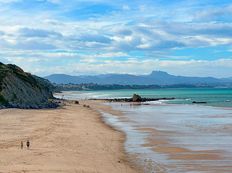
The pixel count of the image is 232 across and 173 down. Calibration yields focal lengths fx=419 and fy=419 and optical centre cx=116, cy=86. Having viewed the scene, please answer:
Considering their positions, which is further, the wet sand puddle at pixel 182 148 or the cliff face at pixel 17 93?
the cliff face at pixel 17 93

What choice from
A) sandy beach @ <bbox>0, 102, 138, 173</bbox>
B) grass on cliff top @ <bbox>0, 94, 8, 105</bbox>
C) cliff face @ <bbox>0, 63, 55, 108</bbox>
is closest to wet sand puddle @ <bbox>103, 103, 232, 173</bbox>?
sandy beach @ <bbox>0, 102, 138, 173</bbox>

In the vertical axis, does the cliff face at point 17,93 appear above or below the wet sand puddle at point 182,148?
above

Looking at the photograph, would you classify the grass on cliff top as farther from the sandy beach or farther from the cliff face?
the sandy beach

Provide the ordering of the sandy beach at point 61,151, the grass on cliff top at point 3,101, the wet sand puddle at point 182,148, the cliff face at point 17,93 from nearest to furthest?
1. the sandy beach at point 61,151
2. the wet sand puddle at point 182,148
3. the grass on cliff top at point 3,101
4. the cliff face at point 17,93

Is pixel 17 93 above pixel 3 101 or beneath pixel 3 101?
above

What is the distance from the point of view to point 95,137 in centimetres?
3716

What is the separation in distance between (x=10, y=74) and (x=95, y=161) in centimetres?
5742

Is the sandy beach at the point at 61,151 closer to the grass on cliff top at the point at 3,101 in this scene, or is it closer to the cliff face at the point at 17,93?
the grass on cliff top at the point at 3,101

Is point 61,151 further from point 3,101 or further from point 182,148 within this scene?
point 3,101

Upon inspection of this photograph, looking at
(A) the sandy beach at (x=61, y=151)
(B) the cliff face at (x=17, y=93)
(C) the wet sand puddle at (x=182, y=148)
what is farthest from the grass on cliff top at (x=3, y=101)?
(C) the wet sand puddle at (x=182, y=148)

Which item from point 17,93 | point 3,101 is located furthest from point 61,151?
point 17,93

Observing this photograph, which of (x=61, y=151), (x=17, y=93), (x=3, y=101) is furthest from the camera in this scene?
(x=17, y=93)

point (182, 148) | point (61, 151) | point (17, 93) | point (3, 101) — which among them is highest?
point (17, 93)

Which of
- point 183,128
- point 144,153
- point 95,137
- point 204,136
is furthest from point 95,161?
point 183,128
